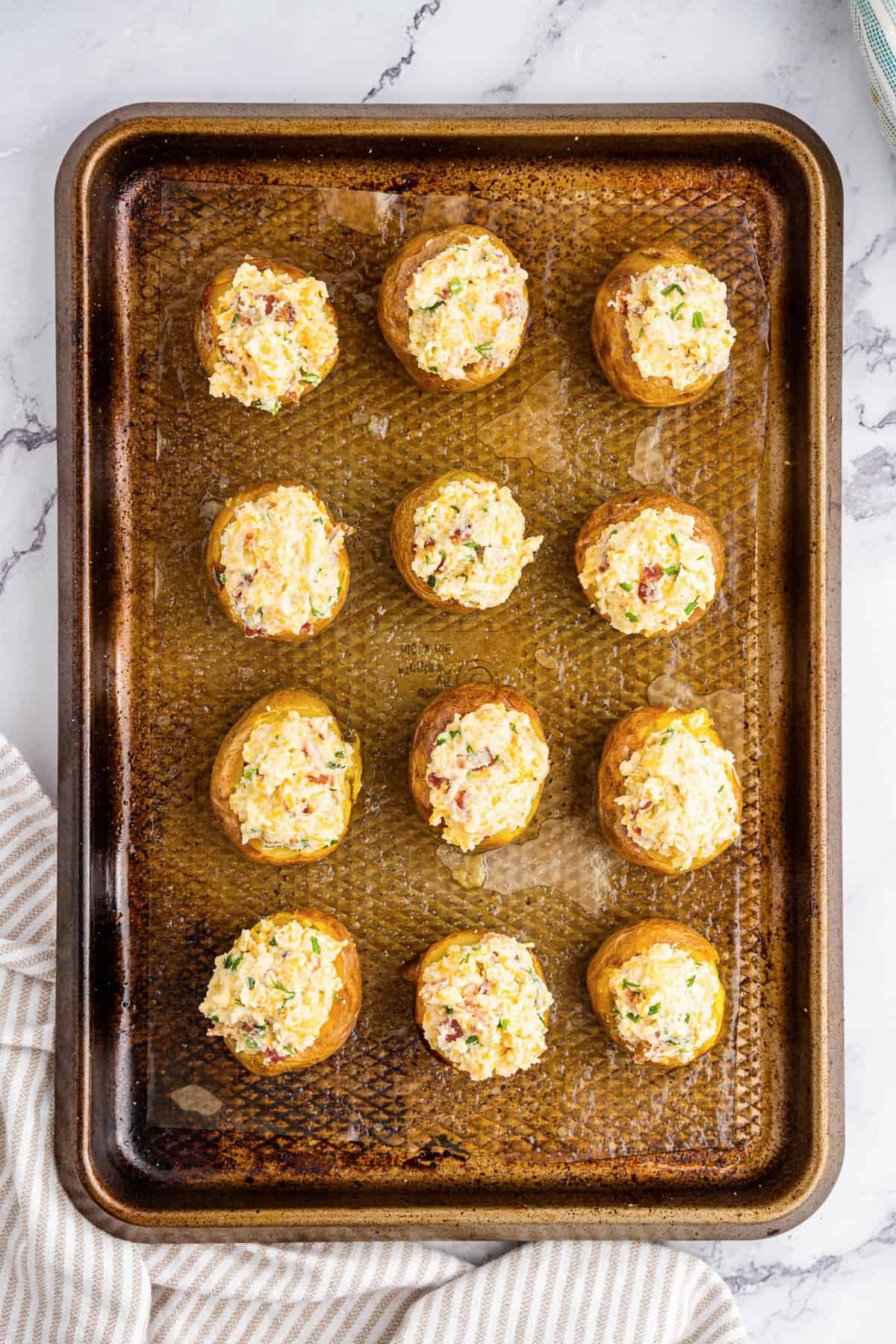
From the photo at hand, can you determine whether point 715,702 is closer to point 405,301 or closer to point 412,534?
point 412,534

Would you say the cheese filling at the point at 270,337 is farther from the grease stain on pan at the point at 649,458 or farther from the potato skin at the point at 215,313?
the grease stain on pan at the point at 649,458

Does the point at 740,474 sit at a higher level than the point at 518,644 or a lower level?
higher

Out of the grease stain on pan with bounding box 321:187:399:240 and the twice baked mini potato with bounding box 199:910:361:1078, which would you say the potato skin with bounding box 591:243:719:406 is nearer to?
the grease stain on pan with bounding box 321:187:399:240

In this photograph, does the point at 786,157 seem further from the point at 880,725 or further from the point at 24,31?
the point at 24,31

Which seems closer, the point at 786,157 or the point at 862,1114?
the point at 786,157

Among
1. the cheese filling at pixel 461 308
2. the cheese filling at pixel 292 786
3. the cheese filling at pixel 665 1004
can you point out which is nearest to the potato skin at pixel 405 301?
the cheese filling at pixel 461 308

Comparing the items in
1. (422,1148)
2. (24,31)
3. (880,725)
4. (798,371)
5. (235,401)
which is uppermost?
(24,31)

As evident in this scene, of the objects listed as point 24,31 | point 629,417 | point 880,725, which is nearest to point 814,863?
point 880,725

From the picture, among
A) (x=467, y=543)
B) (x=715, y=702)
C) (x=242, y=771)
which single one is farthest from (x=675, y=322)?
(x=242, y=771)
